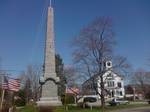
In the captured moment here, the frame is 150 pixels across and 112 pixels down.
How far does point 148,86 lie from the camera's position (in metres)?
90.6

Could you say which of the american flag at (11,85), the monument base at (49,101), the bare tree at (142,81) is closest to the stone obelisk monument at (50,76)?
the monument base at (49,101)

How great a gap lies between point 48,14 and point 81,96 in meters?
35.7

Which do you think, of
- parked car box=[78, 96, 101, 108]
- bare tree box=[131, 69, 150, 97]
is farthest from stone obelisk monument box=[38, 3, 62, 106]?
bare tree box=[131, 69, 150, 97]

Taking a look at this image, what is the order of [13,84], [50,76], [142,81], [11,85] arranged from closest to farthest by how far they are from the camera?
[11,85] → [13,84] → [50,76] → [142,81]

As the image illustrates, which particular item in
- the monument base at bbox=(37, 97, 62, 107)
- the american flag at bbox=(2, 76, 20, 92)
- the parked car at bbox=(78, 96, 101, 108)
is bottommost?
the parked car at bbox=(78, 96, 101, 108)

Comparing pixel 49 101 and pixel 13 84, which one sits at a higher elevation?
pixel 13 84

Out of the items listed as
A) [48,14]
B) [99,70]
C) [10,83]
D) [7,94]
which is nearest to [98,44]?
[99,70]

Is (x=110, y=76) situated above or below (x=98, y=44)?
below

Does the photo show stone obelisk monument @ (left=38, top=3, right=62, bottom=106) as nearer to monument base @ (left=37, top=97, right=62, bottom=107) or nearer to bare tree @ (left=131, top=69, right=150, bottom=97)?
monument base @ (left=37, top=97, right=62, bottom=107)

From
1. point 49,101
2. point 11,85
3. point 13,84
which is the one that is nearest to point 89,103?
point 49,101

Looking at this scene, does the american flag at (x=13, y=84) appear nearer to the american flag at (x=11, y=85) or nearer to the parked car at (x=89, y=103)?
the american flag at (x=11, y=85)

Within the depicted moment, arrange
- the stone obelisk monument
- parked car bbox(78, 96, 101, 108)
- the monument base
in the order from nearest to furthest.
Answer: the monument base < the stone obelisk monument < parked car bbox(78, 96, 101, 108)

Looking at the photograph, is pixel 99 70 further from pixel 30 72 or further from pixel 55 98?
pixel 30 72

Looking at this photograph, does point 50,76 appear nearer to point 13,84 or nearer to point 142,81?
point 13,84
